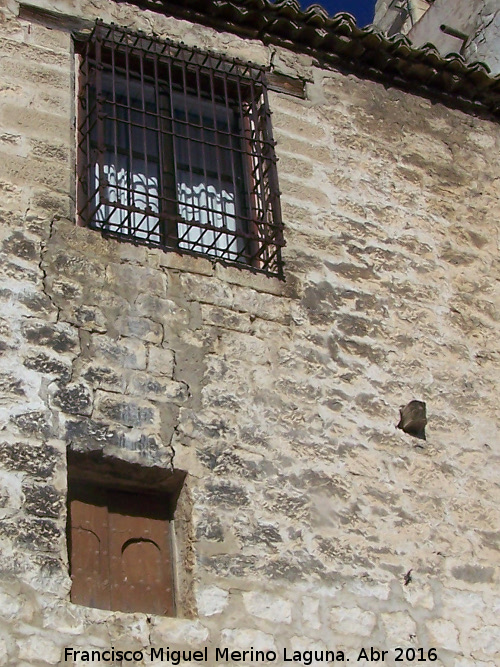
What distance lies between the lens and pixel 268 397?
5.28 meters

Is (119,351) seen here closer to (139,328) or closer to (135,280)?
(139,328)

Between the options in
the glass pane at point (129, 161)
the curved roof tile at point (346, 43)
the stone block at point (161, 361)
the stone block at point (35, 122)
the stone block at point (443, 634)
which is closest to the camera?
the stone block at point (443, 634)

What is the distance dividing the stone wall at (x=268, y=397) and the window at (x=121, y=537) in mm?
94

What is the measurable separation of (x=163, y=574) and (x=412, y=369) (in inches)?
67.8

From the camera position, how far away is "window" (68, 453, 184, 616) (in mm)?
4645

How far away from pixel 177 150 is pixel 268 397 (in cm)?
155

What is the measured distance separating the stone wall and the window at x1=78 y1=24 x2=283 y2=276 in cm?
12

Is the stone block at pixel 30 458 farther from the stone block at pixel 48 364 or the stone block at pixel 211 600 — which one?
the stone block at pixel 211 600

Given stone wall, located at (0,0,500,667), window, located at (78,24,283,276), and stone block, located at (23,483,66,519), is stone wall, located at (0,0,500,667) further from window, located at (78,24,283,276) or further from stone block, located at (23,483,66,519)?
window, located at (78,24,283,276)

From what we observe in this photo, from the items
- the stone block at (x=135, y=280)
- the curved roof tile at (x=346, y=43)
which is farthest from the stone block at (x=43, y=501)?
the curved roof tile at (x=346, y=43)

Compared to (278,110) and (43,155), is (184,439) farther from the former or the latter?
(278,110)

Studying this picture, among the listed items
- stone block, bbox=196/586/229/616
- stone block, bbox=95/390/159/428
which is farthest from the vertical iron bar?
stone block, bbox=196/586/229/616

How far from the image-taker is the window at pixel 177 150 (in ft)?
18.9

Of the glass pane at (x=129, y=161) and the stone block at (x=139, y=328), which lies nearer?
the stone block at (x=139, y=328)
